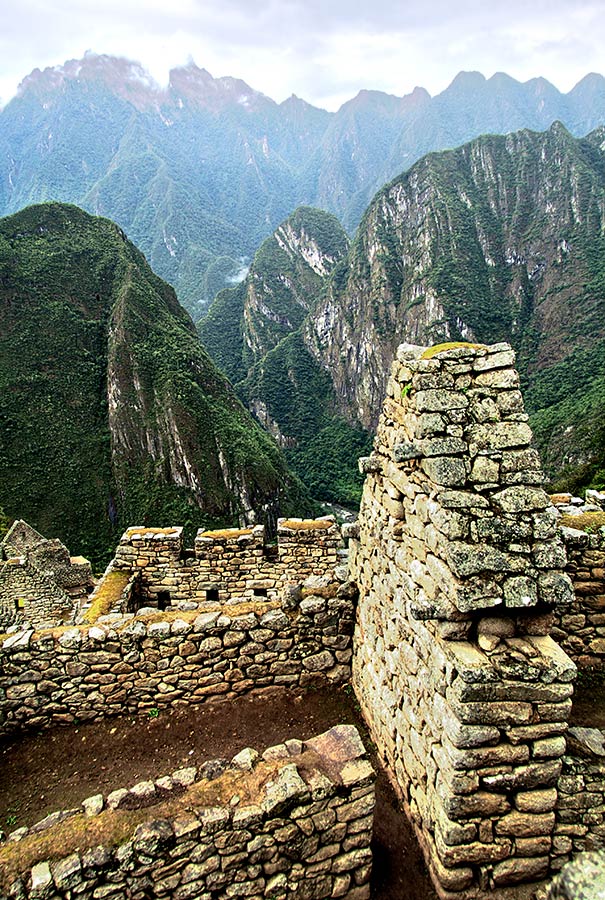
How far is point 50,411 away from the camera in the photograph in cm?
9488

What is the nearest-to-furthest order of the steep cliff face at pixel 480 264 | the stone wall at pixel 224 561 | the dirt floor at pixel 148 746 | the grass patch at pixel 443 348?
1. the grass patch at pixel 443 348
2. the dirt floor at pixel 148 746
3. the stone wall at pixel 224 561
4. the steep cliff face at pixel 480 264

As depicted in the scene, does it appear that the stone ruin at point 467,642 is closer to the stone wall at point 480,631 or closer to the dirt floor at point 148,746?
the stone wall at point 480,631

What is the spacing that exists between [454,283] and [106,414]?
121587mm

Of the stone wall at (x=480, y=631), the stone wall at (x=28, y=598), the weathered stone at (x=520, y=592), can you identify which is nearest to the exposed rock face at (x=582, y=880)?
the stone wall at (x=480, y=631)

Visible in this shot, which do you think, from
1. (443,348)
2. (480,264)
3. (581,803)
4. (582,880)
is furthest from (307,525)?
(480,264)

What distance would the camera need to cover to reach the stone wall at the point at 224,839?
9.36 ft

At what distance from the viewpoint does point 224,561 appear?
26.1 feet

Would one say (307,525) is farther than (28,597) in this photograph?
No

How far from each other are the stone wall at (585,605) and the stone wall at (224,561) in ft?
13.0

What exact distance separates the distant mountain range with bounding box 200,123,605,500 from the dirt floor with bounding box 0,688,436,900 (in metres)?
127

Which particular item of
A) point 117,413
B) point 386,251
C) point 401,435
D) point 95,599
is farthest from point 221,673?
point 386,251

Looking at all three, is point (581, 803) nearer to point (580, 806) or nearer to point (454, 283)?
point (580, 806)

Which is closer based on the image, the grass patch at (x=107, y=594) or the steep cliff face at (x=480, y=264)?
the grass patch at (x=107, y=594)

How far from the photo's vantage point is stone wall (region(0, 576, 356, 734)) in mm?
5027
